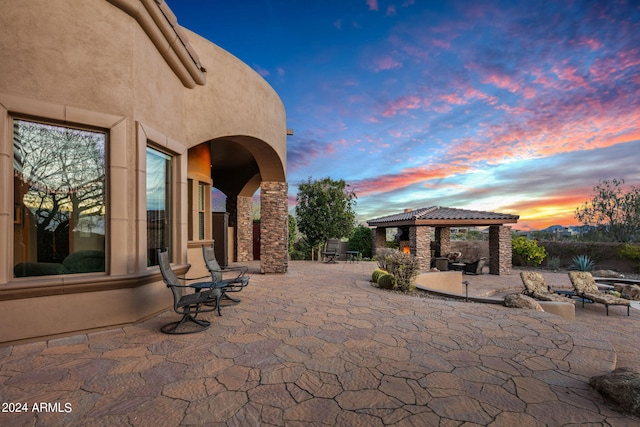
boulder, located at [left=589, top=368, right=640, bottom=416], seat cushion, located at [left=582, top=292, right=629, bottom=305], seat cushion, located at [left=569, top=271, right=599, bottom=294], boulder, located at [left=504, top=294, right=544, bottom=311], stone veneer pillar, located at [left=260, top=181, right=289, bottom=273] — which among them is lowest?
seat cushion, located at [left=582, top=292, right=629, bottom=305]

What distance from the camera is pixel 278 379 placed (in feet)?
9.84

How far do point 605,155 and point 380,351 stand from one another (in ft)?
65.8

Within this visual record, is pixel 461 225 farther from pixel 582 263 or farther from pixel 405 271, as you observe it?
pixel 405 271

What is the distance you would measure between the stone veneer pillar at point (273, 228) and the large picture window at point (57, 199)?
6285mm

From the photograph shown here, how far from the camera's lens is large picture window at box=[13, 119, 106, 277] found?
414 cm

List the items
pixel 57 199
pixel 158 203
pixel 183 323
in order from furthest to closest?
1. pixel 158 203
2. pixel 183 323
3. pixel 57 199

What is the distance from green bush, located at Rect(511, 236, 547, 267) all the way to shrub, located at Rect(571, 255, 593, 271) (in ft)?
5.04

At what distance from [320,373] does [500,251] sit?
16111 millimetres

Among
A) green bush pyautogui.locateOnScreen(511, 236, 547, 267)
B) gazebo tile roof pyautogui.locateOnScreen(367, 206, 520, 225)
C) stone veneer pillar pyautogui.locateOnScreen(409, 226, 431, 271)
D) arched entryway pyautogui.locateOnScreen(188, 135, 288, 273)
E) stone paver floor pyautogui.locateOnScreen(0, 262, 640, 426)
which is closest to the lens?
stone paver floor pyautogui.locateOnScreen(0, 262, 640, 426)

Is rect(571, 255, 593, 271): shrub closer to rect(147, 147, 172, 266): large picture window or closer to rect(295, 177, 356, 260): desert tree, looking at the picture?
rect(295, 177, 356, 260): desert tree

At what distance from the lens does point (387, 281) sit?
8.41 meters

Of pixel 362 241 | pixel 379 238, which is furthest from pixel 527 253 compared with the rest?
pixel 362 241

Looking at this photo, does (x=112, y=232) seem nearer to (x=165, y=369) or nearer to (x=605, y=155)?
(x=165, y=369)

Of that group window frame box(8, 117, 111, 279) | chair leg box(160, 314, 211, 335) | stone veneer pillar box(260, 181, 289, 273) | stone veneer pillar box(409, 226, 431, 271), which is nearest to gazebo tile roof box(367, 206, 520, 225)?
stone veneer pillar box(409, 226, 431, 271)
